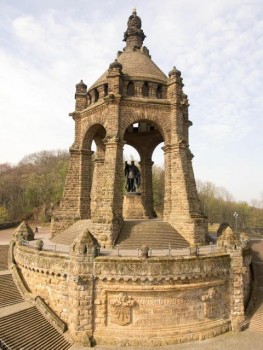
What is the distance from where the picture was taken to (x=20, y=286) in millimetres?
16203

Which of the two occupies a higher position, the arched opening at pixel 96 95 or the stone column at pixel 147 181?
the arched opening at pixel 96 95

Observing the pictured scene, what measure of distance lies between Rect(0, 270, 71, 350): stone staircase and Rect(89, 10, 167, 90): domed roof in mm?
14290

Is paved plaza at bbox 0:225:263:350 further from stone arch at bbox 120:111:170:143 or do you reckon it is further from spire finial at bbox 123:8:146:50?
spire finial at bbox 123:8:146:50

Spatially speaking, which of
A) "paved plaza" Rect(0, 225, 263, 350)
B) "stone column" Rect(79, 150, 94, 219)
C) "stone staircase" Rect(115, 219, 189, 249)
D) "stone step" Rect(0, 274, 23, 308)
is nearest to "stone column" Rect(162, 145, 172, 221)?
"stone staircase" Rect(115, 219, 189, 249)

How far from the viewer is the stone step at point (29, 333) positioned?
496 inches

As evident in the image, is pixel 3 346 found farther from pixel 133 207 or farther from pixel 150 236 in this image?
pixel 133 207

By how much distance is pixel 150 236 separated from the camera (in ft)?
58.0

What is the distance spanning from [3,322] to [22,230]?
710 cm

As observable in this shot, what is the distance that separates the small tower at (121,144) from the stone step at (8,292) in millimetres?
4954

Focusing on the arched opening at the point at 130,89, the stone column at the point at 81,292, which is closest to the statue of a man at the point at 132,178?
the arched opening at the point at 130,89

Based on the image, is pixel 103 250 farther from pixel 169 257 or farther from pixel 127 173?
pixel 127 173

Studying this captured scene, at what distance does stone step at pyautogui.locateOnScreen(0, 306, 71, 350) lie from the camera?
12.6 meters

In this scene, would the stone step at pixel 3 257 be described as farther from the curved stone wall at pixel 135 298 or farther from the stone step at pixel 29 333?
the curved stone wall at pixel 135 298

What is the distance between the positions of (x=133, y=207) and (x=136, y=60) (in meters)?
10.6
